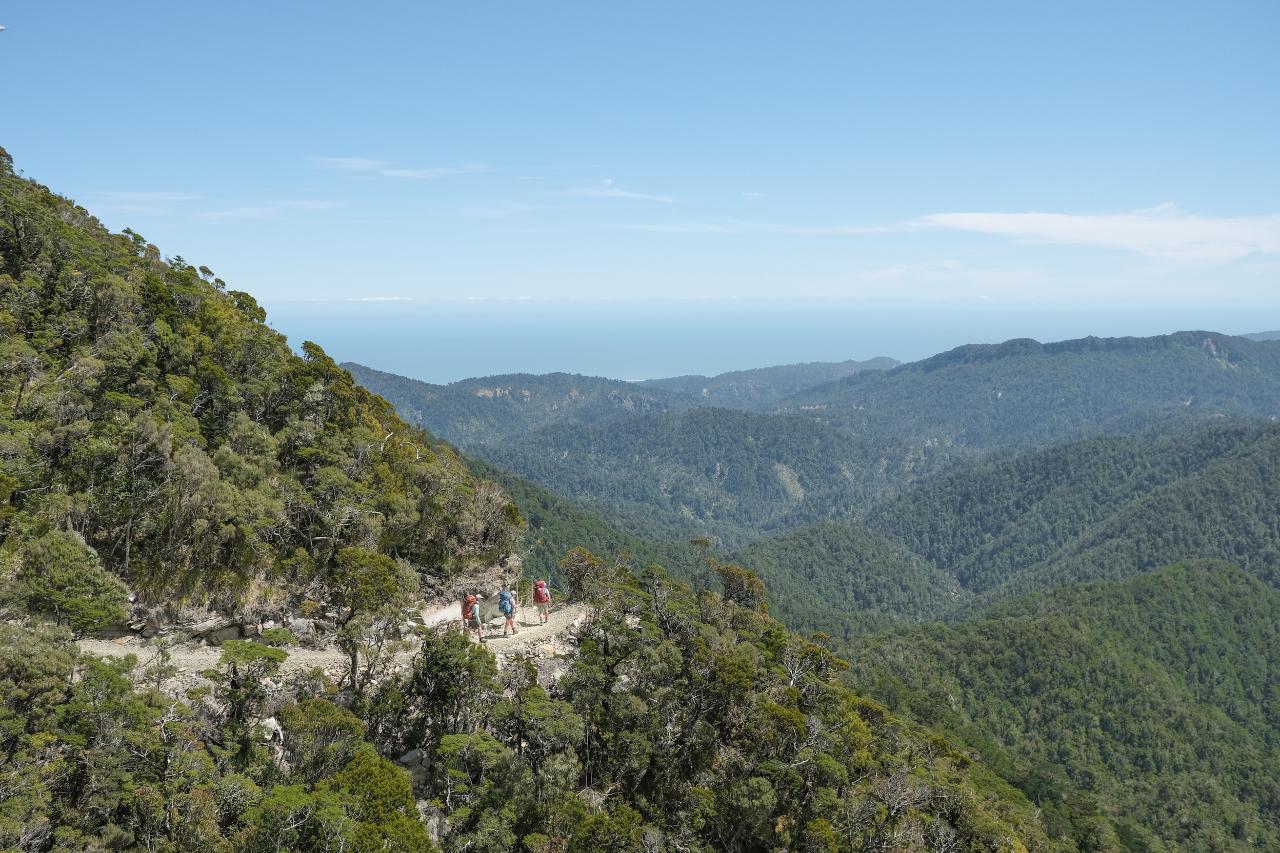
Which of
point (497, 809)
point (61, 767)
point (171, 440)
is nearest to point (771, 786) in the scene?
point (497, 809)

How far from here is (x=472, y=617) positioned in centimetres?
2395

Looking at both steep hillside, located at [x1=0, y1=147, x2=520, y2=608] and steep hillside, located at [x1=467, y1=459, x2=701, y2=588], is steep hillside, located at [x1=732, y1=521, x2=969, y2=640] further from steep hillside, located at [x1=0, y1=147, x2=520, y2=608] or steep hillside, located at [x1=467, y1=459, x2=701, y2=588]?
steep hillside, located at [x1=0, y1=147, x2=520, y2=608]

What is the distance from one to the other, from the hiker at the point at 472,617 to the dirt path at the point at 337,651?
1.70 feet

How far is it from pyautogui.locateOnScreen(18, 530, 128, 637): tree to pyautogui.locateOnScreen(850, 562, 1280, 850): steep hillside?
202 feet

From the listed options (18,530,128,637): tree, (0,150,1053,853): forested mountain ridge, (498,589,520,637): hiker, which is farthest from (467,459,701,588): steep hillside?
(18,530,128,637): tree

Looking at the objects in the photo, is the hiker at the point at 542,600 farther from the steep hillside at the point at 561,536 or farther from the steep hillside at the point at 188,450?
the steep hillside at the point at 561,536

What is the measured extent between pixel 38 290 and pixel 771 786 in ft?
109

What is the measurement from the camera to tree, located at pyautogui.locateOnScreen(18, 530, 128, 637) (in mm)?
17750

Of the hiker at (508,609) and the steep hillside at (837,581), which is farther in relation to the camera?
the steep hillside at (837,581)

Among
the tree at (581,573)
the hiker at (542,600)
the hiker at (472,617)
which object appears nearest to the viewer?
the hiker at (472,617)

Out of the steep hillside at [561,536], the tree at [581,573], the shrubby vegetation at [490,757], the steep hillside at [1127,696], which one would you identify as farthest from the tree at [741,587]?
the steep hillside at [561,536]

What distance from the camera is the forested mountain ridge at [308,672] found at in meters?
14.8

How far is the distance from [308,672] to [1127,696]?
4614 inches

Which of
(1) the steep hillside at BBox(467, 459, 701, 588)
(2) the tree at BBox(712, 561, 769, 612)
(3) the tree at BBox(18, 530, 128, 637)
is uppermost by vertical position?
(3) the tree at BBox(18, 530, 128, 637)
